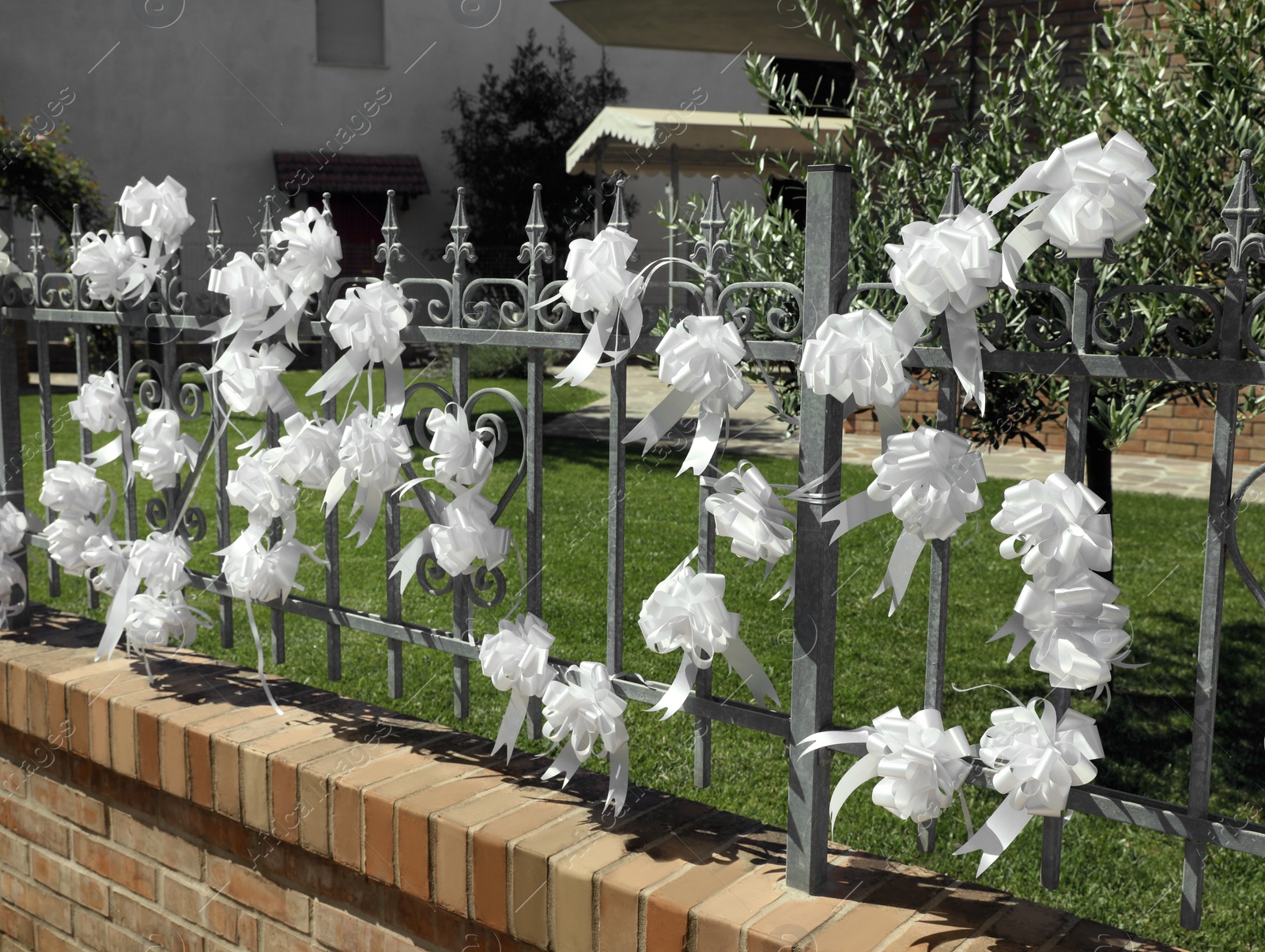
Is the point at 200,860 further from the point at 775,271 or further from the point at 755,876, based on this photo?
the point at 775,271

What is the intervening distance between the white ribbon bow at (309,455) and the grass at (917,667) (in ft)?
1.60

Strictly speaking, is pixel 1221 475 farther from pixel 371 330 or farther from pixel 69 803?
pixel 69 803

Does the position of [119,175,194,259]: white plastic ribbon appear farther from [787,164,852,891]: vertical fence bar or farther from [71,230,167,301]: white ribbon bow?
[787,164,852,891]: vertical fence bar

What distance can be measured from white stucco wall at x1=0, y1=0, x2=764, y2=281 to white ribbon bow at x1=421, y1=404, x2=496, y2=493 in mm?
17629

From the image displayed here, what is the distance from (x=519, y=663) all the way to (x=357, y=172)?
781 inches

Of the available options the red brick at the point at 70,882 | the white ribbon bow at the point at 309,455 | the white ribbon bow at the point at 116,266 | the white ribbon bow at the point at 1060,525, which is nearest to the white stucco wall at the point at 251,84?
the white ribbon bow at the point at 116,266

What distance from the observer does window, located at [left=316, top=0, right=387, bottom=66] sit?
20.2m

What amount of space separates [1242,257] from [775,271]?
216 cm

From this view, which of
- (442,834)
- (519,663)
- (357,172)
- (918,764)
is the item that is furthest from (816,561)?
(357,172)

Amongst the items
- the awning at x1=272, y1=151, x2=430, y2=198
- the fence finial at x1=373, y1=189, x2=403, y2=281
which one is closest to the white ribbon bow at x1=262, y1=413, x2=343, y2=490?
the fence finial at x1=373, y1=189, x2=403, y2=281

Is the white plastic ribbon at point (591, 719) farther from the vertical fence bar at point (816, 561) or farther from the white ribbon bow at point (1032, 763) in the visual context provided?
the white ribbon bow at point (1032, 763)

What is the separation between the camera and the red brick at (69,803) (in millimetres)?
2625

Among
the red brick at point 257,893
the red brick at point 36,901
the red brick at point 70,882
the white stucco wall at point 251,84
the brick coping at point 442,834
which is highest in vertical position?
the white stucco wall at point 251,84

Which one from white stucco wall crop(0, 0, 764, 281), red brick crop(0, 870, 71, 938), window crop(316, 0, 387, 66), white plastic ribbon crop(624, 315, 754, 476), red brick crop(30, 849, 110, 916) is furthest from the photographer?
window crop(316, 0, 387, 66)
